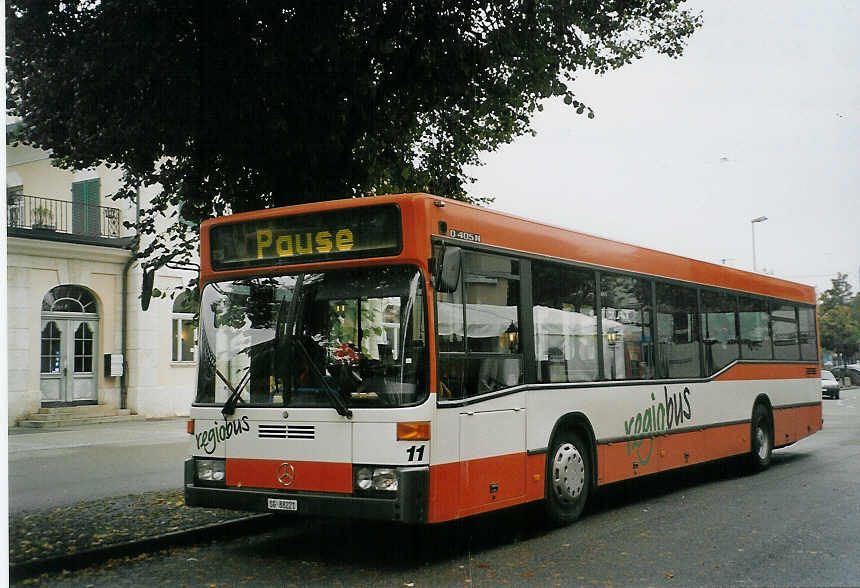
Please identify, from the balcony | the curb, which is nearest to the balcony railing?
the balcony

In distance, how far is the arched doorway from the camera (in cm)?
2416

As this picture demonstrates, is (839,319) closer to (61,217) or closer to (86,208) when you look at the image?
(86,208)

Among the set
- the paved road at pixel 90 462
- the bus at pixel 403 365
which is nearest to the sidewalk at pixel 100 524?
the paved road at pixel 90 462

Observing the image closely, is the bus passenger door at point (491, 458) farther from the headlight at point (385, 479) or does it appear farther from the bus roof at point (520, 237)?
the bus roof at point (520, 237)

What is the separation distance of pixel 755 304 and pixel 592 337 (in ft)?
17.6

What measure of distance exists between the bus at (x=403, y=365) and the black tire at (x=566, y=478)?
0.8 inches

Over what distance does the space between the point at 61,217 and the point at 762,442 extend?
59.0 ft

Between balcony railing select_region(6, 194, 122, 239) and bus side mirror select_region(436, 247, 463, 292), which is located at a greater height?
balcony railing select_region(6, 194, 122, 239)

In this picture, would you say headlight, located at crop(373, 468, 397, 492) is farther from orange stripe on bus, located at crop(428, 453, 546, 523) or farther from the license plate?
the license plate

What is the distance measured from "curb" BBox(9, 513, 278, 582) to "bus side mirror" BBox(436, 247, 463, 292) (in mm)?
3259

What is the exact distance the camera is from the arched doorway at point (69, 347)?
24.2m

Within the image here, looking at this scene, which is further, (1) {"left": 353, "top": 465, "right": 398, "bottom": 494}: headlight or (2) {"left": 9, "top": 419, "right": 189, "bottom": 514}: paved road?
(2) {"left": 9, "top": 419, "right": 189, "bottom": 514}: paved road

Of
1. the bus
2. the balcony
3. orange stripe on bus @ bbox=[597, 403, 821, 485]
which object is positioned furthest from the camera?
the balcony

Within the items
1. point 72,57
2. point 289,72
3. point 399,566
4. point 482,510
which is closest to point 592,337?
point 482,510
